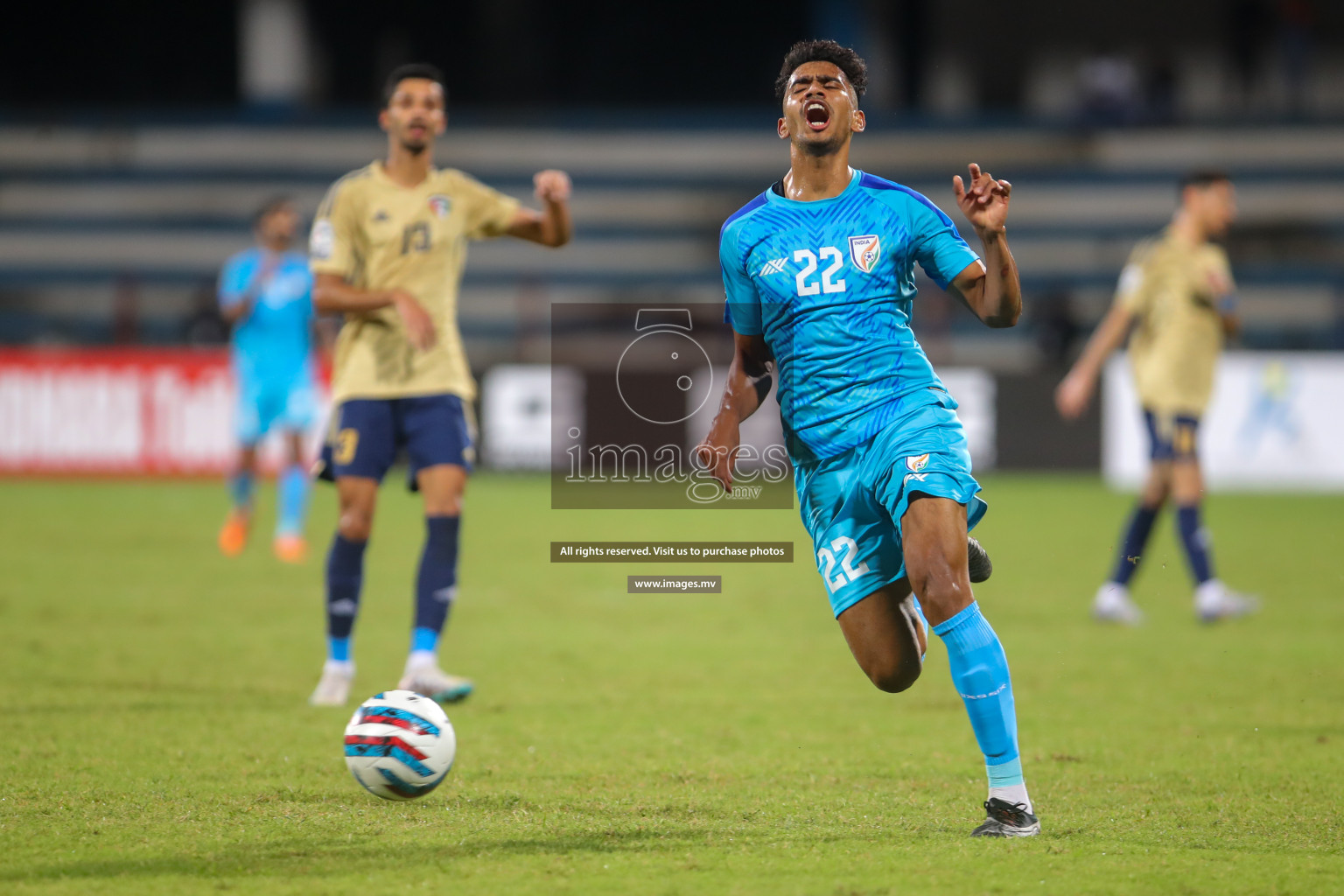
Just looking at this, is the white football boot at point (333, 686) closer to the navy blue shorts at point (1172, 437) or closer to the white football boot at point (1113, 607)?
the white football boot at point (1113, 607)

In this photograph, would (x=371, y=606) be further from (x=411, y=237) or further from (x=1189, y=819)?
(x=1189, y=819)

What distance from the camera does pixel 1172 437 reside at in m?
9.24

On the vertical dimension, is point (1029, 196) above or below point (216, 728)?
above

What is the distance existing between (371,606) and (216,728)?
143 inches

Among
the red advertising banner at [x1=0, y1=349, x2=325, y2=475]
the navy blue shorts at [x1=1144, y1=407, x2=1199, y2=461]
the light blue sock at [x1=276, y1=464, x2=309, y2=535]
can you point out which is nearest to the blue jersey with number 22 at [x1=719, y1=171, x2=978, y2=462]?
the navy blue shorts at [x1=1144, y1=407, x2=1199, y2=461]

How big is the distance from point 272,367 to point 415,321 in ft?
20.5

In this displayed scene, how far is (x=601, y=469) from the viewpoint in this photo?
16.8 m

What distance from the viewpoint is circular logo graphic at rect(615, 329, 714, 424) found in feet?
58.8

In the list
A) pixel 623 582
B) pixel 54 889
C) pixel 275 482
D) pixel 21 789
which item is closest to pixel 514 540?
pixel 623 582

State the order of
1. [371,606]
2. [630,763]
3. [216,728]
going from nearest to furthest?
1. [630,763]
2. [216,728]
3. [371,606]

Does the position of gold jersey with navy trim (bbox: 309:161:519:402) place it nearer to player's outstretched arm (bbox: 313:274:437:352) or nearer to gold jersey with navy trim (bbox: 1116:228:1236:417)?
player's outstretched arm (bbox: 313:274:437:352)

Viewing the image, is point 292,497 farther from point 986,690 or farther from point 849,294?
point 986,690

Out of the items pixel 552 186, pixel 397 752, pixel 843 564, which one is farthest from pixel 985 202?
pixel 552 186

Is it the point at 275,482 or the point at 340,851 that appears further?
the point at 275,482
